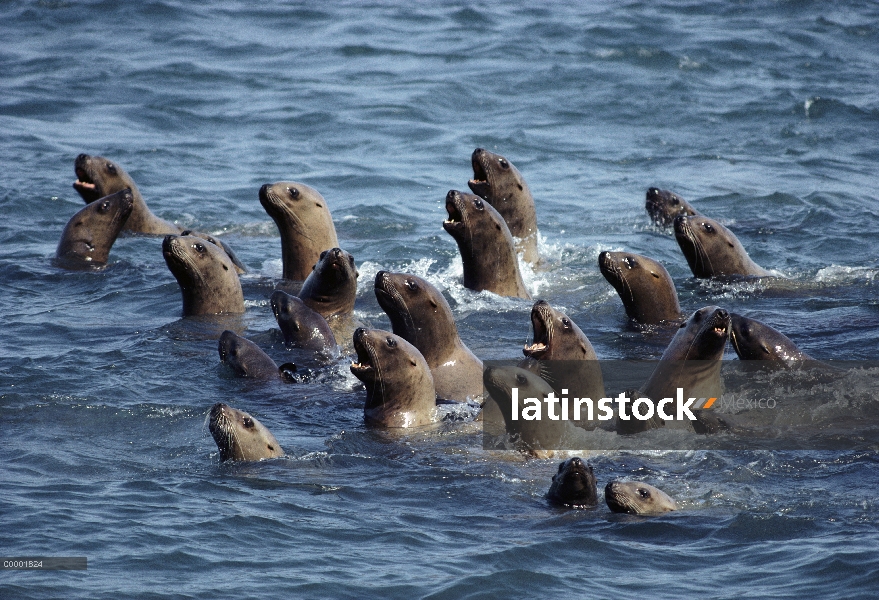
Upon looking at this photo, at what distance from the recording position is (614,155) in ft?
58.5

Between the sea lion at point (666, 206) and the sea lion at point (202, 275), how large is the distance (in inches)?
210

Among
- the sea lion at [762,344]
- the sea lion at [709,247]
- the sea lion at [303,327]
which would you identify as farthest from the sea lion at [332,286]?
the sea lion at [709,247]

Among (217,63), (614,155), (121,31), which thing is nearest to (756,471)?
(614,155)

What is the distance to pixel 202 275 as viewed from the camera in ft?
34.8

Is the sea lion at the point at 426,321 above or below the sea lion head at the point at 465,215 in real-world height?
below

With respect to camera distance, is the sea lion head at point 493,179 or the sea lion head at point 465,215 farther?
the sea lion head at point 493,179

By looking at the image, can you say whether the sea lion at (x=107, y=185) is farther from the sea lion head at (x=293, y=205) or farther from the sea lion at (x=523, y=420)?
the sea lion at (x=523, y=420)

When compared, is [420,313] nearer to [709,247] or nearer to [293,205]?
[293,205]

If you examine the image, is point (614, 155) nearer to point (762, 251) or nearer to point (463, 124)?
point (463, 124)

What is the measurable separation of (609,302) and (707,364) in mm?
3342

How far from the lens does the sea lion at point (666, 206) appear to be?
13859 mm

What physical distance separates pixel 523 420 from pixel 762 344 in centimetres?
209

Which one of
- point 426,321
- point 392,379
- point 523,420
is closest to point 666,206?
point 426,321

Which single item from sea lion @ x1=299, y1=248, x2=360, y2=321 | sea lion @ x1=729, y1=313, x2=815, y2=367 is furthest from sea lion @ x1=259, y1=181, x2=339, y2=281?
sea lion @ x1=729, y1=313, x2=815, y2=367
